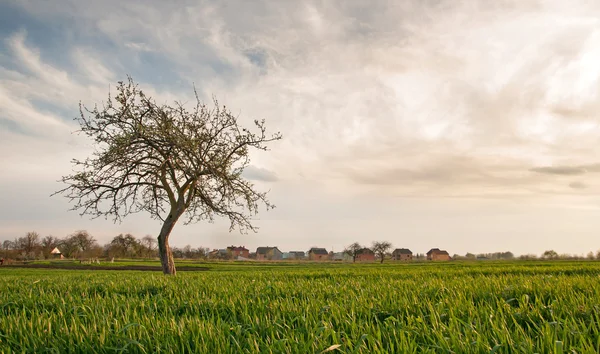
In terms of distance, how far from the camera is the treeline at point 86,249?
388ft

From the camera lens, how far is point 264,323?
10.5 feet

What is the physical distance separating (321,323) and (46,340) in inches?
87.8

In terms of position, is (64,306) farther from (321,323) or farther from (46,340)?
(321,323)

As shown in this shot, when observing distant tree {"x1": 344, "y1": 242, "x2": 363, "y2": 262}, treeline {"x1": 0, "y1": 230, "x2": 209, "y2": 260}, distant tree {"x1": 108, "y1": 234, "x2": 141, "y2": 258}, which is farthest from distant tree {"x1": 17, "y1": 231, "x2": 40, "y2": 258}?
distant tree {"x1": 344, "y1": 242, "x2": 363, "y2": 262}

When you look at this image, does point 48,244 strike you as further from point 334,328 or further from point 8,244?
point 334,328

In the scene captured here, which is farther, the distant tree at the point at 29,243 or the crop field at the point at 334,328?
the distant tree at the point at 29,243

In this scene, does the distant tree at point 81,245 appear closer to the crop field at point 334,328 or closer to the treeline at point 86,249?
the treeline at point 86,249

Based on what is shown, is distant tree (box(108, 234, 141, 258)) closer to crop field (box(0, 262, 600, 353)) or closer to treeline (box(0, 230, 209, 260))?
treeline (box(0, 230, 209, 260))

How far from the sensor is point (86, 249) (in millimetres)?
120500

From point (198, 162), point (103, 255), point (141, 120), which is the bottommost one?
point (103, 255)

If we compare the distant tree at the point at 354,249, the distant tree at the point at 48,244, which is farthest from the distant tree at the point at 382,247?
the distant tree at the point at 48,244

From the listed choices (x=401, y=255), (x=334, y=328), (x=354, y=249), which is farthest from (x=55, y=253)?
(x=334, y=328)

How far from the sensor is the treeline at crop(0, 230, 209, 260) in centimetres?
11831

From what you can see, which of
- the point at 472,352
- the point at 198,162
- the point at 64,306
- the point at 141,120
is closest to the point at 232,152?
the point at 198,162
